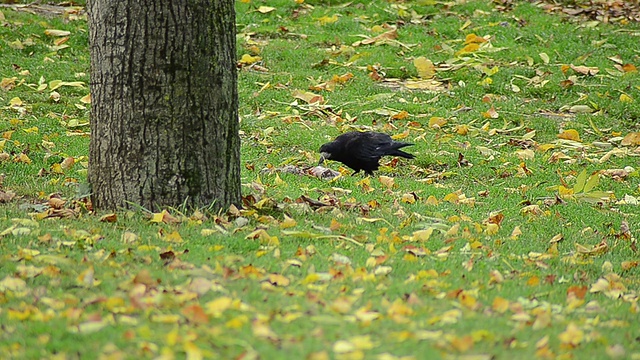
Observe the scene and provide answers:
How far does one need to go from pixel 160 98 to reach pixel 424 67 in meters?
7.38

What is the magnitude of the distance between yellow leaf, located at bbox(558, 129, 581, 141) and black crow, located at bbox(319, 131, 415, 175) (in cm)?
261

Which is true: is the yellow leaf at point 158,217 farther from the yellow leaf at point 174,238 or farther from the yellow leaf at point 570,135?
the yellow leaf at point 570,135

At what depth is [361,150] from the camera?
8.73 meters

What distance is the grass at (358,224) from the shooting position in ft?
12.9

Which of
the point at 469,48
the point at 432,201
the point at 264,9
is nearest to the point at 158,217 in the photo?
the point at 432,201

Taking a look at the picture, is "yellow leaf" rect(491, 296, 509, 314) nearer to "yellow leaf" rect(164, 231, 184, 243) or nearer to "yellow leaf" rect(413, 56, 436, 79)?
"yellow leaf" rect(164, 231, 184, 243)

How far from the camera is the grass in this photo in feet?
12.9

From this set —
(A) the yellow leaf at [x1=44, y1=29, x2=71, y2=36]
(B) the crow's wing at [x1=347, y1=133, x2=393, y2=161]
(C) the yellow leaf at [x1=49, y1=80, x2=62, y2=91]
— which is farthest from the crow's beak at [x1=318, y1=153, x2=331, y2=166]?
(A) the yellow leaf at [x1=44, y1=29, x2=71, y2=36]

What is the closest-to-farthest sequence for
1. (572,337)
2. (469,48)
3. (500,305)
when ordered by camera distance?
(572,337)
(500,305)
(469,48)

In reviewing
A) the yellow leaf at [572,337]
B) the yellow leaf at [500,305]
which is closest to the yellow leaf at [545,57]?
the yellow leaf at [500,305]

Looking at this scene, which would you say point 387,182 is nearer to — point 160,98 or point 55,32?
point 160,98

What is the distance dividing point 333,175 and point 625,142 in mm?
3830

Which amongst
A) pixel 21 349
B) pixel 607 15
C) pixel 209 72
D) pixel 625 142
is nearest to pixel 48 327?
pixel 21 349

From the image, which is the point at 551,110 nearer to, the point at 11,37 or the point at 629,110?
the point at 629,110
